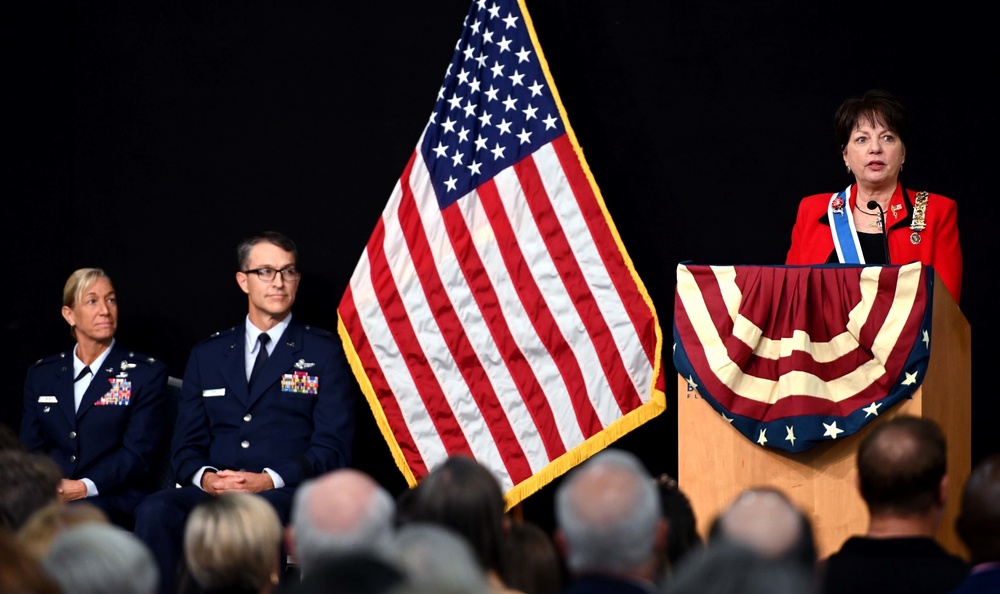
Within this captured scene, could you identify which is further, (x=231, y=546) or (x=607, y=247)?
(x=607, y=247)

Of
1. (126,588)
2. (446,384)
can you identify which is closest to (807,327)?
(446,384)

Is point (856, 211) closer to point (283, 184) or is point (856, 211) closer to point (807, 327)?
point (807, 327)

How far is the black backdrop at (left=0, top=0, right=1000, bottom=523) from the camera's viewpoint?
15.9 ft

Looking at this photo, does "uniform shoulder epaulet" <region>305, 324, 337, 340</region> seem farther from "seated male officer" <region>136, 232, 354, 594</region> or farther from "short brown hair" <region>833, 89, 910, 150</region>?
"short brown hair" <region>833, 89, 910, 150</region>

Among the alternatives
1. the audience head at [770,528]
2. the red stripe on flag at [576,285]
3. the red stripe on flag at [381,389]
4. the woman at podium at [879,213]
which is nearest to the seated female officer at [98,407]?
the red stripe on flag at [381,389]

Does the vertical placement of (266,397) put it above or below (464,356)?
below

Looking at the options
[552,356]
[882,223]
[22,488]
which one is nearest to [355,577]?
[22,488]

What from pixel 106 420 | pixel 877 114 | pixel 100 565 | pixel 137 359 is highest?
pixel 877 114

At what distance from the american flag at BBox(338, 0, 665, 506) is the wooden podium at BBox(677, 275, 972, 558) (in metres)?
0.96

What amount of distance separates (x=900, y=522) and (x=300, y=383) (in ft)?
9.09

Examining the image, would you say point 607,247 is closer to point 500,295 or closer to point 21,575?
point 500,295

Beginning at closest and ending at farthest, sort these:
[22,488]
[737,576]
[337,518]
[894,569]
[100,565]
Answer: [737,576] → [100,565] → [337,518] → [894,569] → [22,488]

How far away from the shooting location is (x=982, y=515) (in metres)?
2.21

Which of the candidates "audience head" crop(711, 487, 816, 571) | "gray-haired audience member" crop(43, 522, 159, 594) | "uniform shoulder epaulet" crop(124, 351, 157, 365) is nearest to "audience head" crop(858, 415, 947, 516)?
"audience head" crop(711, 487, 816, 571)
